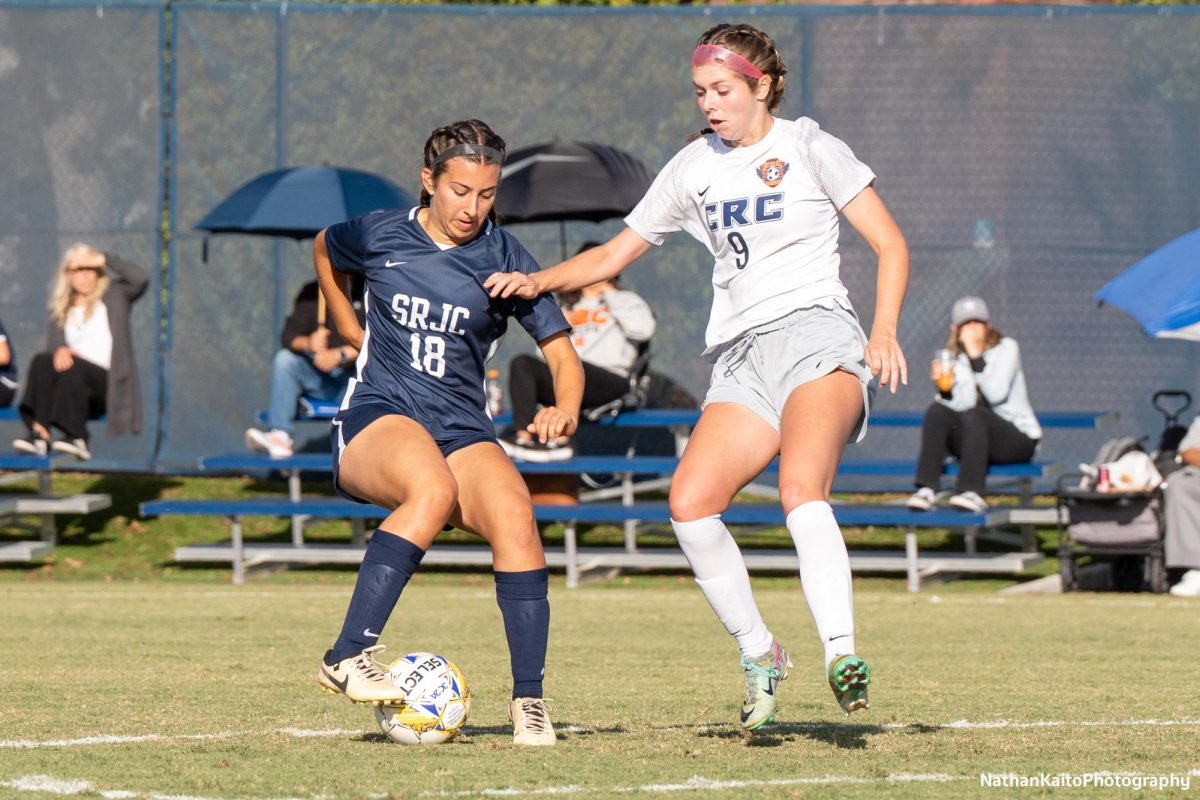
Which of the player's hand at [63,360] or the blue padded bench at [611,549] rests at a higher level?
the player's hand at [63,360]

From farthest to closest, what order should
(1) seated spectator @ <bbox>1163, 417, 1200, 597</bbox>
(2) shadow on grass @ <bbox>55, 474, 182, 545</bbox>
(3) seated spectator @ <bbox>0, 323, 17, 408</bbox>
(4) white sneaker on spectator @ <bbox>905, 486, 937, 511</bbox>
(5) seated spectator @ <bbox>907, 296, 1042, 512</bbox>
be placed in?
(2) shadow on grass @ <bbox>55, 474, 182, 545</bbox> → (3) seated spectator @ <bbox>0, 323, 17, 408</bbox> → (5) seated spectator @ <bbox>907, 296, 1042, 512</bbox> → (4) white sneaker on spectator @ <bbox>905, 486, 937, 511</bbox> → (1) seated spectator @ <bbox>1163, 417, 1200, 597</bbox>

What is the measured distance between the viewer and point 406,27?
562 inches

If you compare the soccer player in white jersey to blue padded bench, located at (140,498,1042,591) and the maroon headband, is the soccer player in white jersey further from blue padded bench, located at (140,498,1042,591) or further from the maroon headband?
blue padded bench, located at (140,498,1042,591)

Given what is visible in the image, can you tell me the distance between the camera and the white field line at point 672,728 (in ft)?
16.6

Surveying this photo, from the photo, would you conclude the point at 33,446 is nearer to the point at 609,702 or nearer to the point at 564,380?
the point at 609,702

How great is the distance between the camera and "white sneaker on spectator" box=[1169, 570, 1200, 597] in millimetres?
10961

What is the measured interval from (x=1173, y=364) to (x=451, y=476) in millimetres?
9454

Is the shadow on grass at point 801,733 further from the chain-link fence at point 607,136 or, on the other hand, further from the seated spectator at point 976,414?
the chain-link fence at point 607,136

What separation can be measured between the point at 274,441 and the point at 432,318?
771 cm

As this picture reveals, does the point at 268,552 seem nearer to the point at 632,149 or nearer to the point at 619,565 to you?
the point at 619,565

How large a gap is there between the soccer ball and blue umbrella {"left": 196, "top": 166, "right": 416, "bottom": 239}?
7.51 m

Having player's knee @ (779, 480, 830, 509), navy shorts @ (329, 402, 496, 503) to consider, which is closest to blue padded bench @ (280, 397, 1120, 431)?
navy shorts @ (329, 402, 496, 503)

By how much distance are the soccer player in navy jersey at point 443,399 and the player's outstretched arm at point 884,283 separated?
901 mm

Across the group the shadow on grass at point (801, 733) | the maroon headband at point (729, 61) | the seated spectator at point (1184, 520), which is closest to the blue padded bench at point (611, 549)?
the seated spectator at point (1184, 520)
